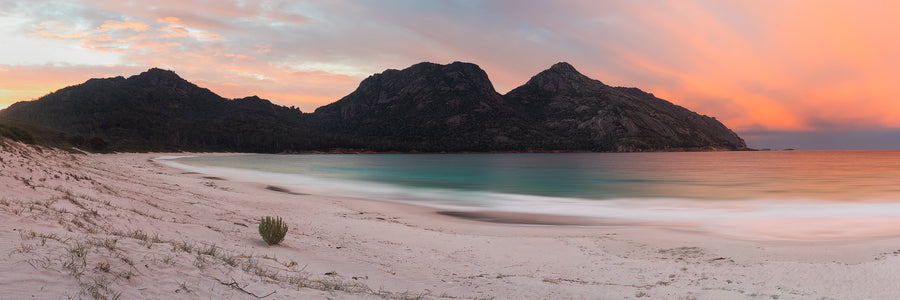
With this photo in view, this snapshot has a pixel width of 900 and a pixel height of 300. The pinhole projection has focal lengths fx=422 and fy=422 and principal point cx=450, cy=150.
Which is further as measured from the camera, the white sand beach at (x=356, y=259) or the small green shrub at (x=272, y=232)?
the small green shrub at (x=272, y=232)

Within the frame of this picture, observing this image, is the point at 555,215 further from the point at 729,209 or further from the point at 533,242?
the point at 729,209

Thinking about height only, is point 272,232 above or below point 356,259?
above

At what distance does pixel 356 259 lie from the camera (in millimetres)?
9906

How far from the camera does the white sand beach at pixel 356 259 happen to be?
18.8 ft

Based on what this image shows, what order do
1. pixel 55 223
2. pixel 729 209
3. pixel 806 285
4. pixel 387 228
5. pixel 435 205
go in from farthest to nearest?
1. pixel 435 205
2. pixel 729 209
3. pixel 387 228
4. pixel 806 285
5. pixel 55 223

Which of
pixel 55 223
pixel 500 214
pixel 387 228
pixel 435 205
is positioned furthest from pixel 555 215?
pixel 55 223

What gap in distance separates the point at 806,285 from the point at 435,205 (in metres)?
20.0

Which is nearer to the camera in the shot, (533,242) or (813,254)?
(813,254)

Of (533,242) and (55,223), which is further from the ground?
(55,223)

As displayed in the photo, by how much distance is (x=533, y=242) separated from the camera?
13305mm

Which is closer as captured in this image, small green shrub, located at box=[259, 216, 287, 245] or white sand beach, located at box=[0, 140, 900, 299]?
white sand beach, located at box=[0, 140, 900, 299]

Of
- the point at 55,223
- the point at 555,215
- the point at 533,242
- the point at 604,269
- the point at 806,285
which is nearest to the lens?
the point at 55,223

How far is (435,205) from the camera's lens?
2681cm

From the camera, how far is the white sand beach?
5.74 metres
